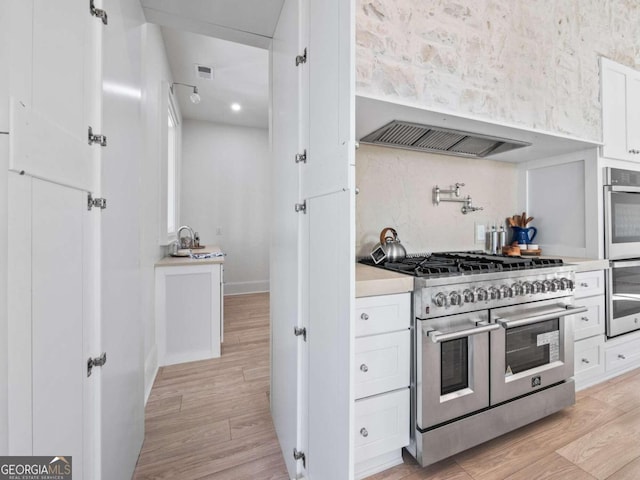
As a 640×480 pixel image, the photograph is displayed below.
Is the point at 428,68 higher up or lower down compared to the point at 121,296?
higher up

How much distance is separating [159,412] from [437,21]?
9.30ft

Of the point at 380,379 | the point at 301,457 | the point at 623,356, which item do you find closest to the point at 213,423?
the point at 301,457

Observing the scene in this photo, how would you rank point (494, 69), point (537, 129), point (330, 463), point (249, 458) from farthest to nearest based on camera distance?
1. point (537, 129)
2. point (494, 69)
3. point (249, 458)
4. point (330, 463)

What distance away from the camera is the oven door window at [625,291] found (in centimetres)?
212

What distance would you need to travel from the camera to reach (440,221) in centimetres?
225

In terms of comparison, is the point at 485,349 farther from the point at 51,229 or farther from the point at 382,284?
the point at 51,229

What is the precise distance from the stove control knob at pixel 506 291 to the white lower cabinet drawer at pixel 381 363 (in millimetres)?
602

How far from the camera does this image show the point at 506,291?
152 cm

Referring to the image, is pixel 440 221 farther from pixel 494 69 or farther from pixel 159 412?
pixel 159 412

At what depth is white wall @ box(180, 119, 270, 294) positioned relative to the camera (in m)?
4.74

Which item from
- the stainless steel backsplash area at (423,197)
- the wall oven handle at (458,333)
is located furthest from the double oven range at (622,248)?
the wall oven handle at (458,333)

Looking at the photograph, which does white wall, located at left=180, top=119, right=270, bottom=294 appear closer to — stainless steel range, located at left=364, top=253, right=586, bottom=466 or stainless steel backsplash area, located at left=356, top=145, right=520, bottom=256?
stainless steel backsplash area, located at left=356, top=145, right=520, bottom=256

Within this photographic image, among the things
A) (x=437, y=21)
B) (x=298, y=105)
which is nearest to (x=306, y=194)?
(x=298, y=105)

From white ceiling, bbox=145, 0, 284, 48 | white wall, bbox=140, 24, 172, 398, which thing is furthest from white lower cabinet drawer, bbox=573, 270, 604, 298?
white wall, bbox=140, 24, 172, 398
